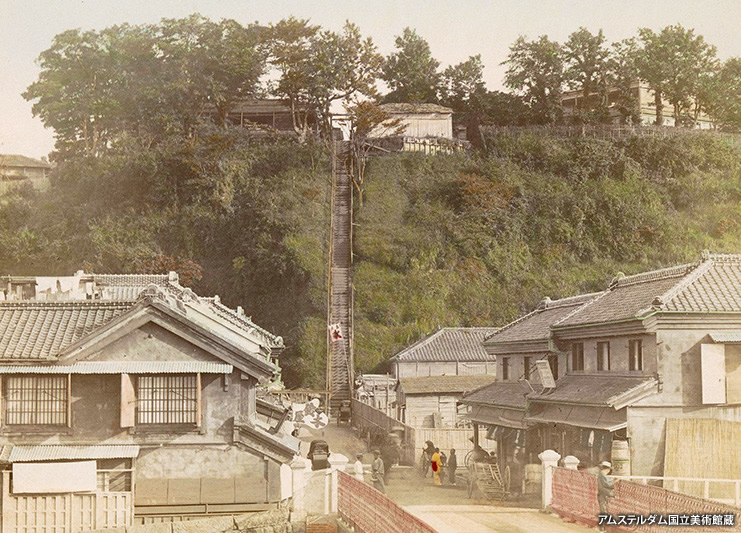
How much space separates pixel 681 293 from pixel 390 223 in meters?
52.8

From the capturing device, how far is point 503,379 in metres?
45.6

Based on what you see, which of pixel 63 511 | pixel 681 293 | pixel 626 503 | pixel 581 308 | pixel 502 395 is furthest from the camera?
pixel 502 395

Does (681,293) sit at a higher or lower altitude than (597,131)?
lower

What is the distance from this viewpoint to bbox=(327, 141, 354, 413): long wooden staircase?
69.2m

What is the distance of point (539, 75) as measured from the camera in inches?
3317

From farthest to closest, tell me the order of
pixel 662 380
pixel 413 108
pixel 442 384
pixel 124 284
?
pixel 413 108, pixel 442 384, pixel 124 284, pixel 662 380

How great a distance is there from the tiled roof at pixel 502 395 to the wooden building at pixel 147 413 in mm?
14305

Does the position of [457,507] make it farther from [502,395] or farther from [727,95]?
[727,95]

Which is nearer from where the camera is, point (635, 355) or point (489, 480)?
point (635, 355)

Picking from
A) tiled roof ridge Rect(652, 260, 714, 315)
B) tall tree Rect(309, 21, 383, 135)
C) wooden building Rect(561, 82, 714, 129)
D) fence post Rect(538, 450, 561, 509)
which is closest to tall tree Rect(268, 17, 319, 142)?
tall tree Rect(309, 21, 383, 135)

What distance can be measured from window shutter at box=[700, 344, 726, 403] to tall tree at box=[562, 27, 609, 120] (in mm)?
51458

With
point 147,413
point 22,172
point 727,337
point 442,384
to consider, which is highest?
point 22,172

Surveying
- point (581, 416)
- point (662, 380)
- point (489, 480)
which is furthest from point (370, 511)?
point (489, 480)

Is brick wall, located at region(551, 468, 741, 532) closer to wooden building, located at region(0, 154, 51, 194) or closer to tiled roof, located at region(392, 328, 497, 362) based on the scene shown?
tiled roof, located at region(392, 328, 497, 362)
